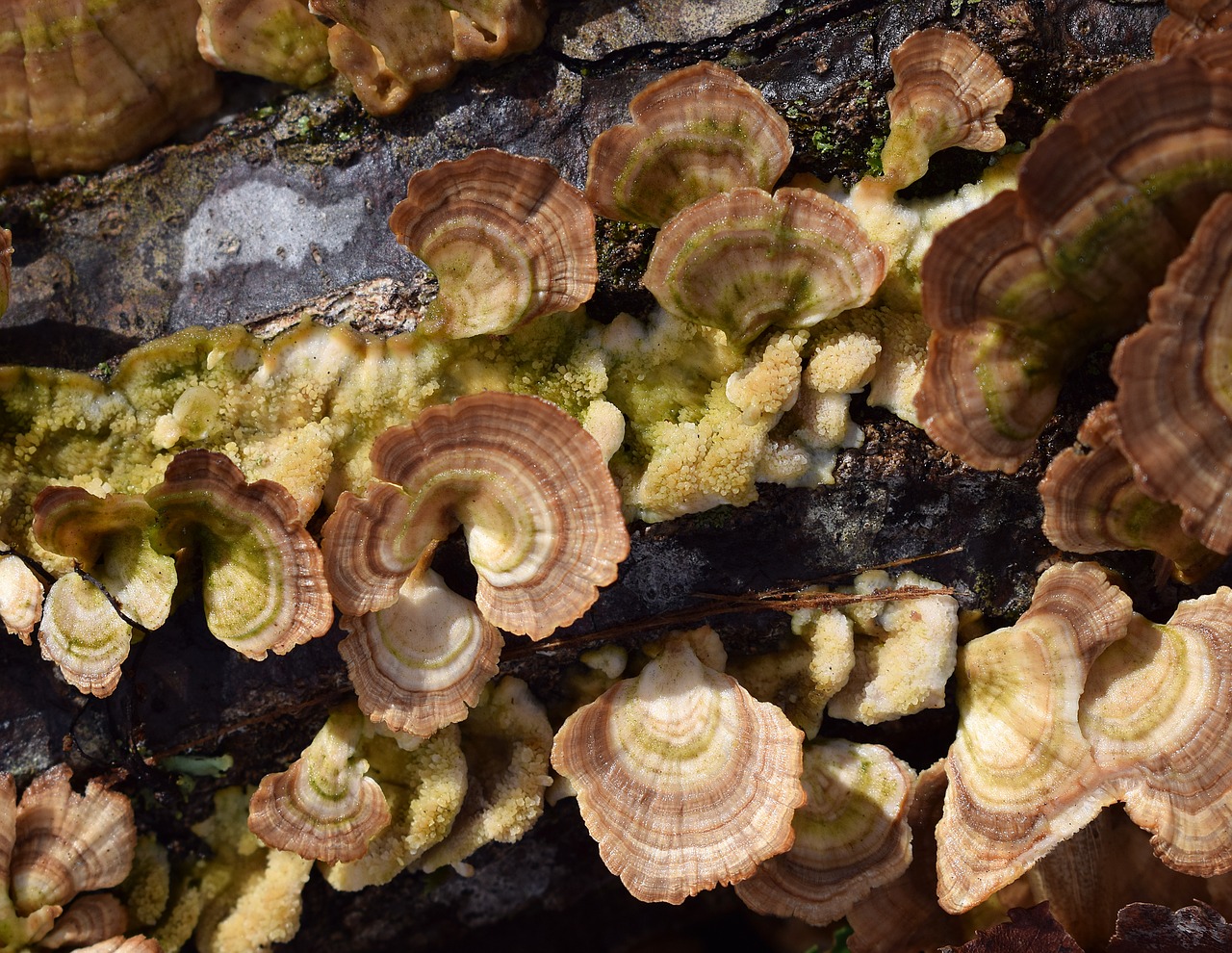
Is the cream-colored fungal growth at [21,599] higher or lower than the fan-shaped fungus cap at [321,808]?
higher

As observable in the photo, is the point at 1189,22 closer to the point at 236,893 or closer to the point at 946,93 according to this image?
the point at 946,93

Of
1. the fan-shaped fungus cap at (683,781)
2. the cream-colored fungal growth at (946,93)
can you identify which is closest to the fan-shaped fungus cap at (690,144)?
the cream-colored fungal growth at (946,93)

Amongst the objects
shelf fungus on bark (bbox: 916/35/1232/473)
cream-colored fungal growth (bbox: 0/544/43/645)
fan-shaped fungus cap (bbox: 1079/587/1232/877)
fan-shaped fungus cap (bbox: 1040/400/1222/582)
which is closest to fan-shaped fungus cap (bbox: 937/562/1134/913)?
fan-shaped fungus cap (bbox: 1079/587/1232/877)

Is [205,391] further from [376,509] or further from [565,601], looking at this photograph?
[565,601]

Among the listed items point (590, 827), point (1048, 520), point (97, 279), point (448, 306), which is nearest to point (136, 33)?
A: point (97, 279)

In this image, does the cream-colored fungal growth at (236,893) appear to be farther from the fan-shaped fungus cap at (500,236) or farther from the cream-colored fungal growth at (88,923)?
the fan-shaped fungus cap at (500,236)
